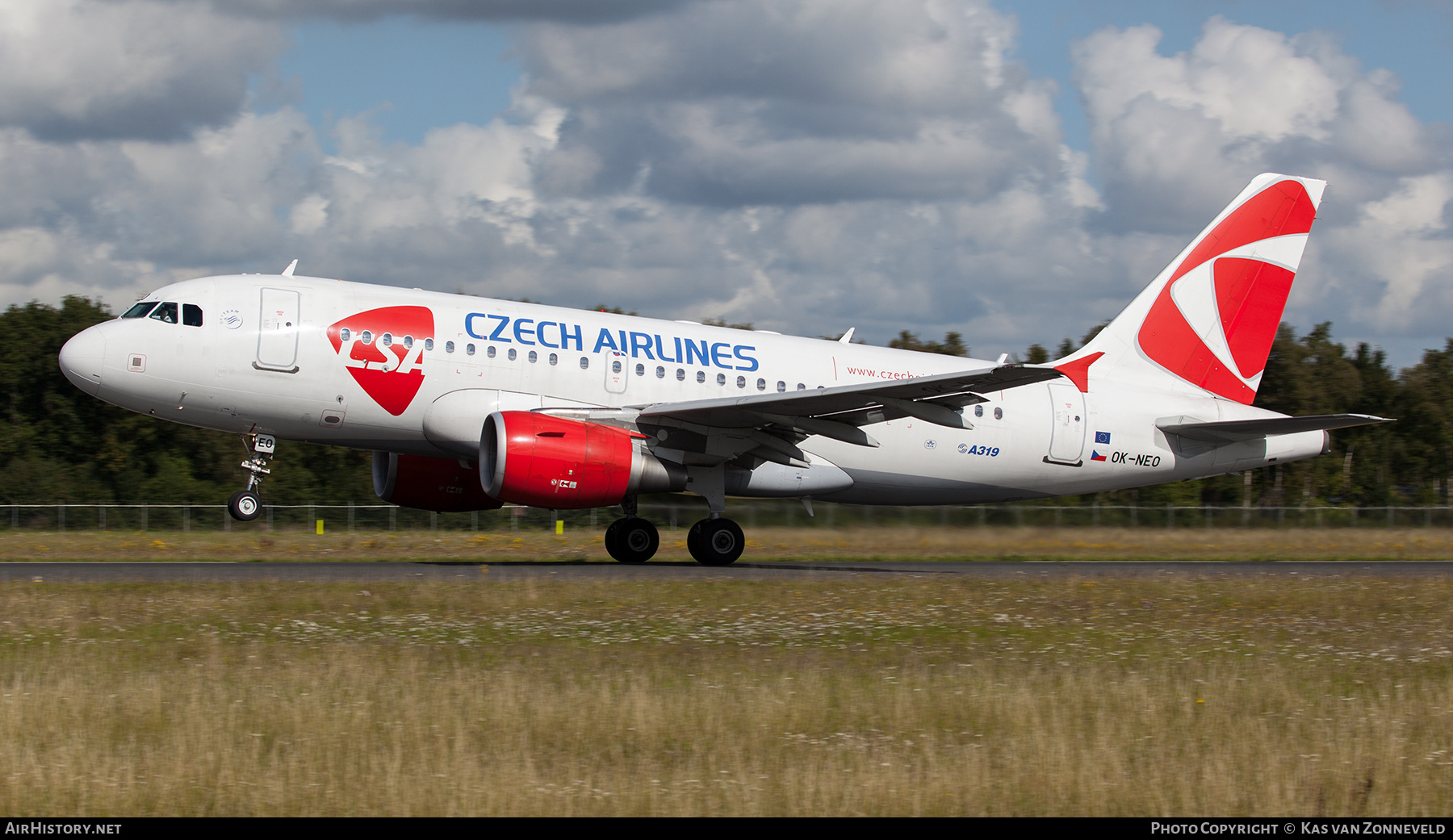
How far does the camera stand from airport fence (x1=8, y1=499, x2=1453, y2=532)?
27.2m

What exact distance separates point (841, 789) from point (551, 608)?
26.6 feet

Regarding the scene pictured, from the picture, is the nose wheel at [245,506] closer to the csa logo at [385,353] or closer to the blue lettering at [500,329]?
the csa logo at [385,353]

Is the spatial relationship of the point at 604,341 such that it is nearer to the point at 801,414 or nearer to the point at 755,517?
the point at 801,414

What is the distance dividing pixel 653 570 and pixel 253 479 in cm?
660

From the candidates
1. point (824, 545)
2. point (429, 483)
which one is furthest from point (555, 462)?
point (824, 545)

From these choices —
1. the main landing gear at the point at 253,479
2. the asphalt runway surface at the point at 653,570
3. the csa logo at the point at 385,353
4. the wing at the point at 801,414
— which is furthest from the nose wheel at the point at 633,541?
the main landing gear at the point at 253,479

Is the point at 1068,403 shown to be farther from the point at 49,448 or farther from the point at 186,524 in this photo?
the point at 49,448

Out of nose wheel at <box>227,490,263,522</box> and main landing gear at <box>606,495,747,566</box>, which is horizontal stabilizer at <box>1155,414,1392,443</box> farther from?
nose wheel at <box>227,490,263,522</box>

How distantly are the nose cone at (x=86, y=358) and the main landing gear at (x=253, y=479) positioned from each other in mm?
2452

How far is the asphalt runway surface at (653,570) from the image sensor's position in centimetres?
1838

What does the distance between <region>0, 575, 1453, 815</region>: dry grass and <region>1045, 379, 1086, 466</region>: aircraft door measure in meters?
8.93

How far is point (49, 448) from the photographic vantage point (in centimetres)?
5247
